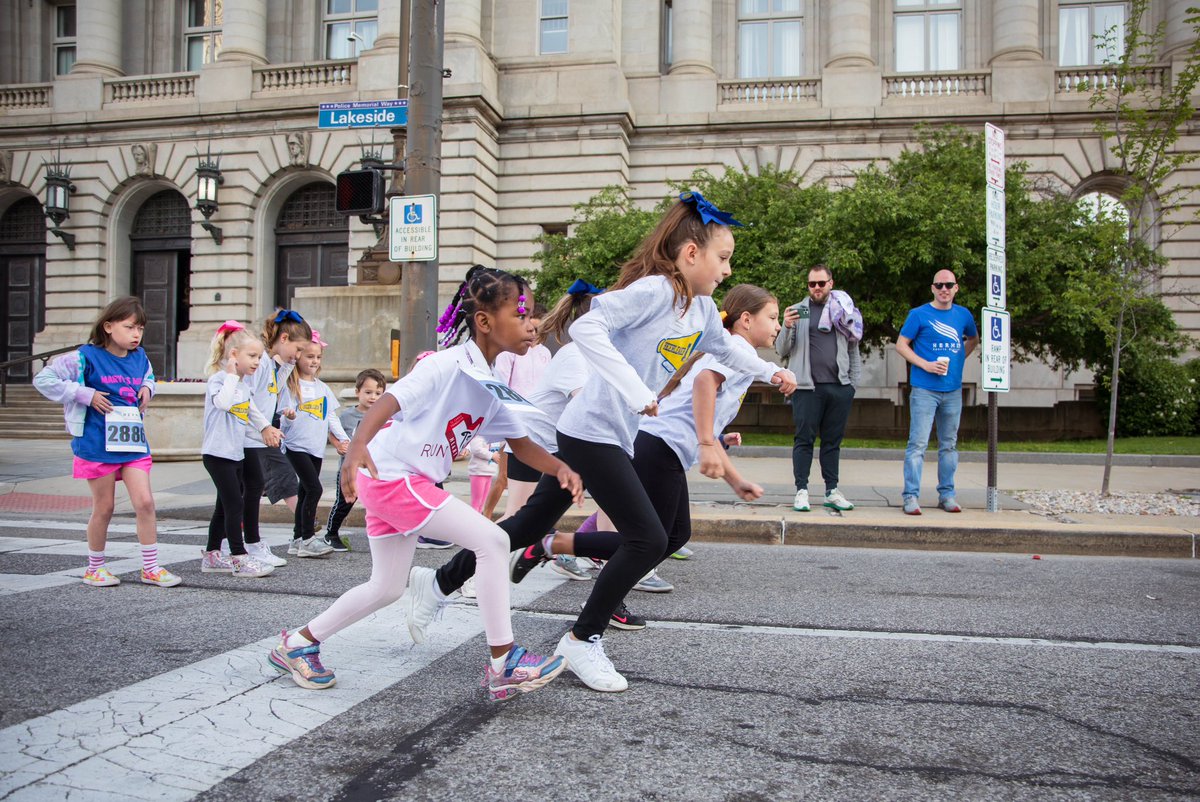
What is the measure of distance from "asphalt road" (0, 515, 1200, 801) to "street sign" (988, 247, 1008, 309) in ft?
12.0

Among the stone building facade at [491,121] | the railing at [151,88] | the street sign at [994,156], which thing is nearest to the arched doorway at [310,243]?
the stone building facade at [491,121]

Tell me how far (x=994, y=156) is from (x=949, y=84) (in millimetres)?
18385

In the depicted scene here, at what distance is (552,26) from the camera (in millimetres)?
25641

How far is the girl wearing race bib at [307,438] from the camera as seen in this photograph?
6344 mm

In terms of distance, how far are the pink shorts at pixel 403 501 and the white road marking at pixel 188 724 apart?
64 centimetres

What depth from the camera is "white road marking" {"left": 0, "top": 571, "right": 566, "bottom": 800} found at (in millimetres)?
2355

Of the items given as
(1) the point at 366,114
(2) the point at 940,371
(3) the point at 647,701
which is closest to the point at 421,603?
(3) the point at 647,701

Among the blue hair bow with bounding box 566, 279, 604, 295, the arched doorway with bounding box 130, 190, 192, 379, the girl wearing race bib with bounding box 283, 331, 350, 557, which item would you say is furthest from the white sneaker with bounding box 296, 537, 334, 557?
the arched doorway with bounding box 130, 190, 192, 379

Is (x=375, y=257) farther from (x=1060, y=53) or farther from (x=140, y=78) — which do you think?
(x=1060, y=53)

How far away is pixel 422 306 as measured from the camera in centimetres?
841

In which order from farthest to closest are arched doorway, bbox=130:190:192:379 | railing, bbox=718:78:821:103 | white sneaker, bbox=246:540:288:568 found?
arched doorway, bbox=130:190:192:379 → railing, bbox=718:78:821:103 → white sneaker, bbox=246:540:288:568

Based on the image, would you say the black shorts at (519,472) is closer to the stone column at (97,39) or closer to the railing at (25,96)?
the stone column at (97,39)

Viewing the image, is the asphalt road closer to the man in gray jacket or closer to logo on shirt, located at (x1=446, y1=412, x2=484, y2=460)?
logo on shirt, located at (x1=446, y1=412, x2=484, y2=460)

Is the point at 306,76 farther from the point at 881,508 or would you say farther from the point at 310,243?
the point at 881,508
